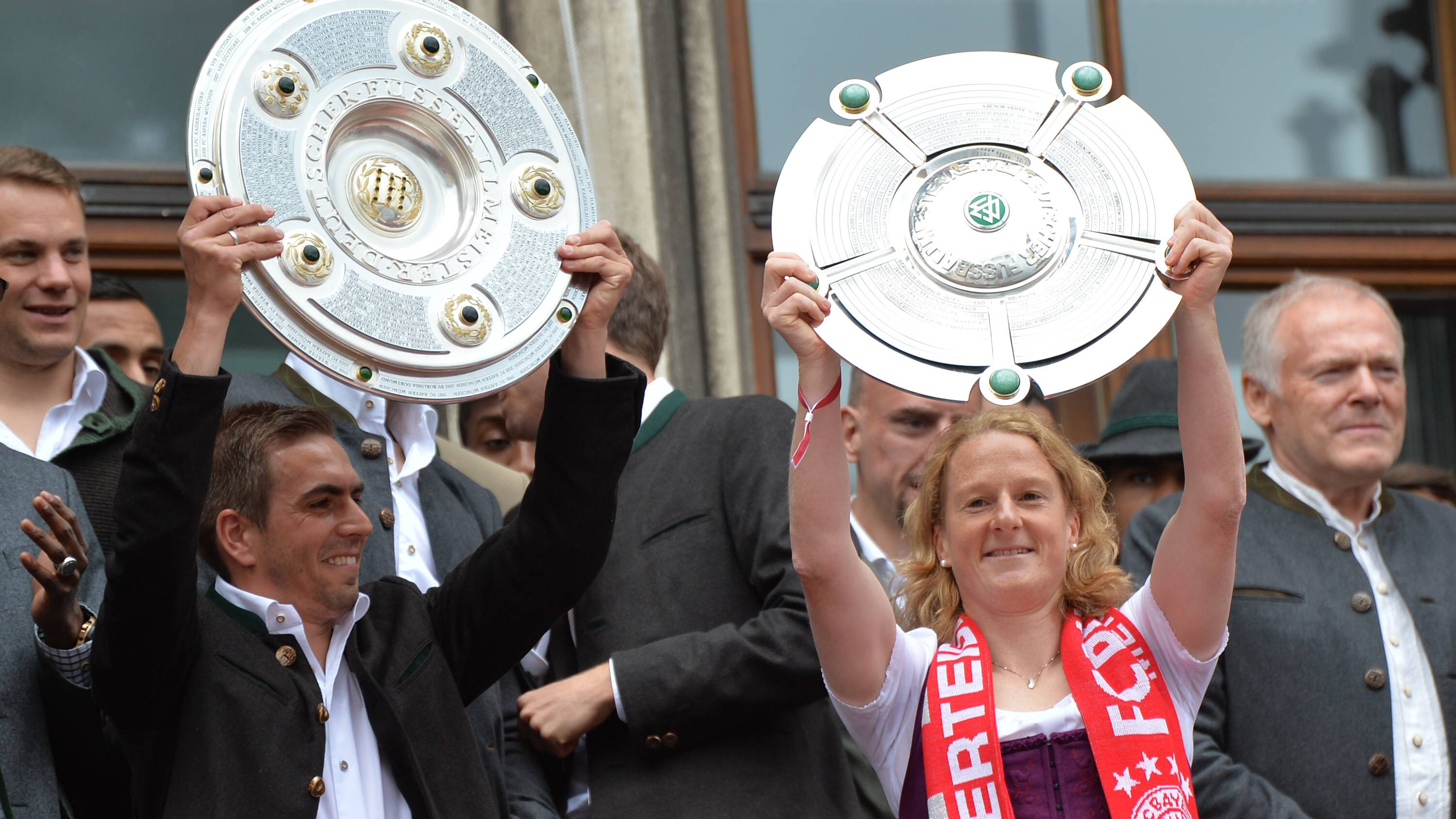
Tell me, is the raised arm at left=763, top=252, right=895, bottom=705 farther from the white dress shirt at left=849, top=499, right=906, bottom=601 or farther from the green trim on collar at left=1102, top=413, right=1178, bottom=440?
the green trim on collar at left=1102, top=413, right=1178, bottom=440

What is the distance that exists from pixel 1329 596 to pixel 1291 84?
2.60 m

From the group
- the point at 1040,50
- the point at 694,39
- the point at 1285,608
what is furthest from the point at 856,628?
the point at 1040,50

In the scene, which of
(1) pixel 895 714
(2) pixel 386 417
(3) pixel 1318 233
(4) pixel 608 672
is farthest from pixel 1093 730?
(3) pixel 1318 233

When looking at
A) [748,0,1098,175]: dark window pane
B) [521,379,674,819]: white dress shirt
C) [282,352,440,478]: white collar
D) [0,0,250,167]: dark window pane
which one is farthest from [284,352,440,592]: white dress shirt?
[748,0,1098,175]: dark window pane

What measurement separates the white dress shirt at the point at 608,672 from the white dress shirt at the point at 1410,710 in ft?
5.19

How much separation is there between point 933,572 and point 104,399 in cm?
178

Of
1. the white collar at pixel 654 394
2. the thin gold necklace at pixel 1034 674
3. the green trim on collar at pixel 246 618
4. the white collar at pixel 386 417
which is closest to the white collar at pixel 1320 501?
the thin gold necklace at pixel 1034 674

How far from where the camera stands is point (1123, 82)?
5.61 meters

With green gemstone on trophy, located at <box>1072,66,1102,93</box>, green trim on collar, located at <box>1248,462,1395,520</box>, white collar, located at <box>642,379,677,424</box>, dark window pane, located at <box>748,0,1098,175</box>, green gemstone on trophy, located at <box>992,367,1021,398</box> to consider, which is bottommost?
green trim on collar, located at <box>1248,462,1395,520</box>

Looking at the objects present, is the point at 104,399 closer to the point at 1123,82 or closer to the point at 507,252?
the point at 507,252

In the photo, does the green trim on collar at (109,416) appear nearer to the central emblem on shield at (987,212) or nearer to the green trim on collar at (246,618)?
the green trim on collar at (246,618)

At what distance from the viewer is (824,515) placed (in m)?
2.75

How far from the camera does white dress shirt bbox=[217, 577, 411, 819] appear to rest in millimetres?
2916

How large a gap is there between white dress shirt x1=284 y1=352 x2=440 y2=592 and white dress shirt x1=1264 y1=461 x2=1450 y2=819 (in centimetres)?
201
